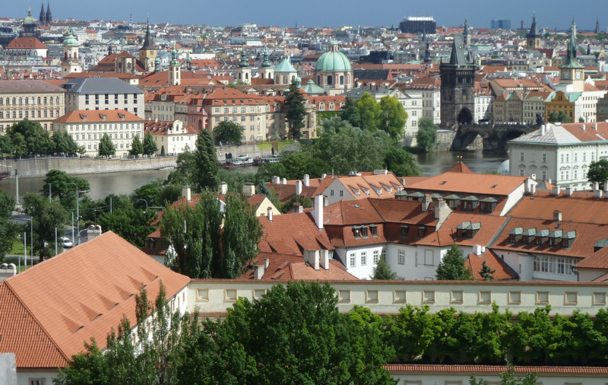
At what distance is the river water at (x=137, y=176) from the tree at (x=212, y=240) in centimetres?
3347

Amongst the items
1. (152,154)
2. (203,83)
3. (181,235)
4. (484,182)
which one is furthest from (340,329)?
(203,83)

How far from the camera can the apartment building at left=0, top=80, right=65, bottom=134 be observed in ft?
285

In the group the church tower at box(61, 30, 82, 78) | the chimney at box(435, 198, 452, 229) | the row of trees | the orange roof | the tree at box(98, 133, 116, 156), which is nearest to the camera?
the row of trees

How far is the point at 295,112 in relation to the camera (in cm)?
9244

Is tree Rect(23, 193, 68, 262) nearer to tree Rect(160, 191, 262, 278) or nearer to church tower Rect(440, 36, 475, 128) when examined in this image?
tree Rect(160, 191, 262, 278)

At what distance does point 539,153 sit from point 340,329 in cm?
4456

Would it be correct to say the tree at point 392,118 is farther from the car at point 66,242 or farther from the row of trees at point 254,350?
the row of trees at point 254,350

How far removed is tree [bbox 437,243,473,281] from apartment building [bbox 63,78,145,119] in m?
60.2

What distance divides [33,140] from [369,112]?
25.7m

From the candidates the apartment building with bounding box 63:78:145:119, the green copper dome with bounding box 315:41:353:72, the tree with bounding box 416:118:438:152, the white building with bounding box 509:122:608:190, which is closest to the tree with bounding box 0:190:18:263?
the white building with bounding box 509:122:608:190

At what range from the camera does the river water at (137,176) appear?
2537 inches

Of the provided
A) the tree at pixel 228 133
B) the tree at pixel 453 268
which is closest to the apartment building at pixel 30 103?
the tree at pixel 228 133

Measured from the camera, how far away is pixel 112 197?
47.5 metres

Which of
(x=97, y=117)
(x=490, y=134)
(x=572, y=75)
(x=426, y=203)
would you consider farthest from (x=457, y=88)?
(x=426, y=203)
